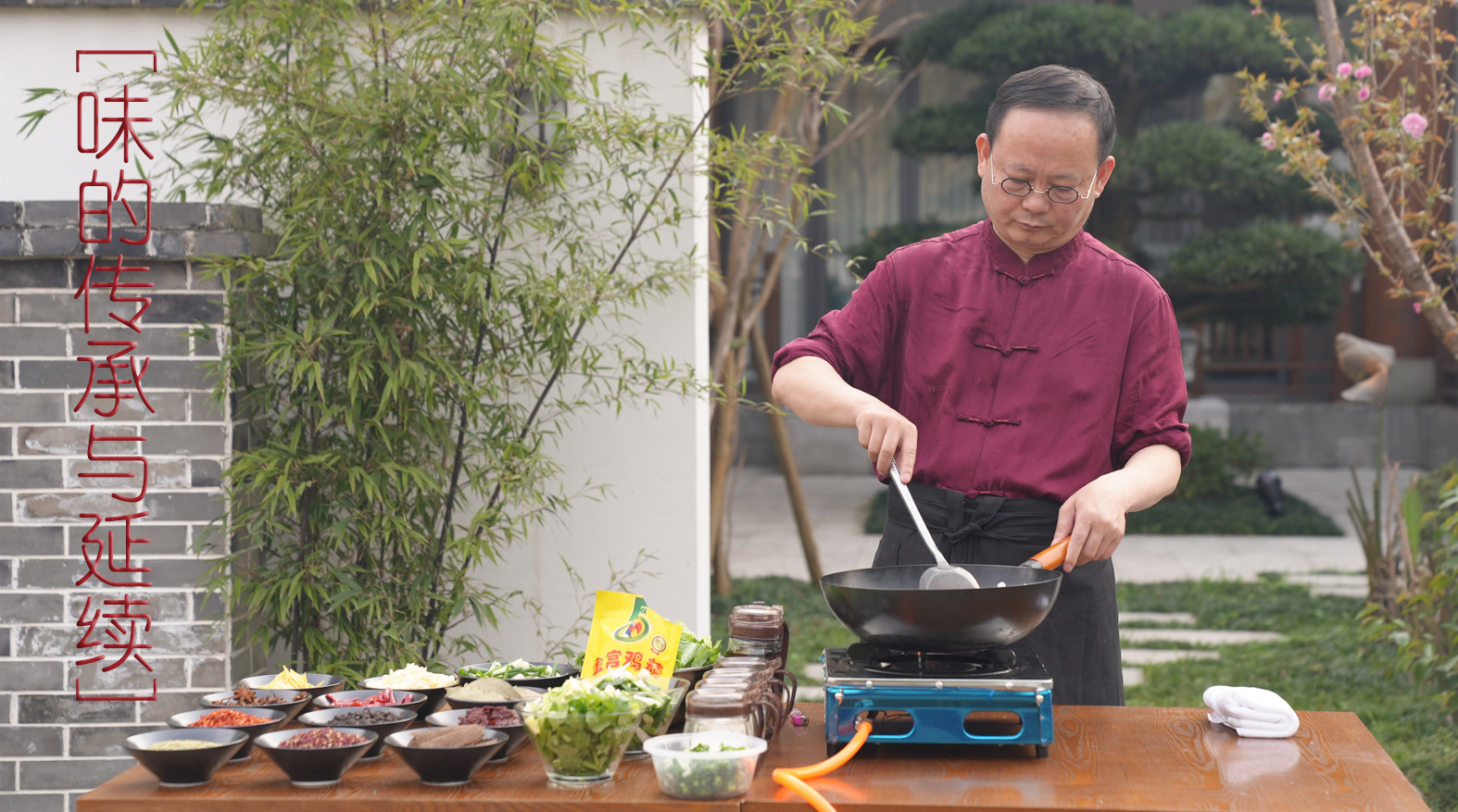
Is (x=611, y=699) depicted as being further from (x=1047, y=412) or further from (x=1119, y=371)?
(x=1119, y=371)

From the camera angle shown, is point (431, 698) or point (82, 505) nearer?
point (431, 698)

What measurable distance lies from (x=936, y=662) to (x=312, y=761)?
2.48 feet

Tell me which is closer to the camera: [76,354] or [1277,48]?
[76,354]

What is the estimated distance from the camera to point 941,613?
146 centimetres

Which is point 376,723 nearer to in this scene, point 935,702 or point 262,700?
point 262,700

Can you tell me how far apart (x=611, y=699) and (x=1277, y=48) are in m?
7.67

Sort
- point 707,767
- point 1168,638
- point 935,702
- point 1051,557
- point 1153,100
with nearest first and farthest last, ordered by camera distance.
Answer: point 707,767 < point 935,702 < point 1051,557 < point 1168,638 < point 1153,100

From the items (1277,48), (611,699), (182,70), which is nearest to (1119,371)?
(611,699)

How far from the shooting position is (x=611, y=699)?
4.84 ft

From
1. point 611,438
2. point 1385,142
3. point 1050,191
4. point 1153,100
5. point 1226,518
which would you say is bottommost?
point 1226,518

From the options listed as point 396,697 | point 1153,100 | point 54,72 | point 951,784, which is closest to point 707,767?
point 951,784

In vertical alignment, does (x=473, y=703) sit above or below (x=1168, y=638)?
above

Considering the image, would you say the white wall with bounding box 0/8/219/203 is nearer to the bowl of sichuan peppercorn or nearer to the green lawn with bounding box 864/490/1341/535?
the bowl of sichuan peppercorn

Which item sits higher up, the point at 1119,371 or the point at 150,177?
the point at 150,177
